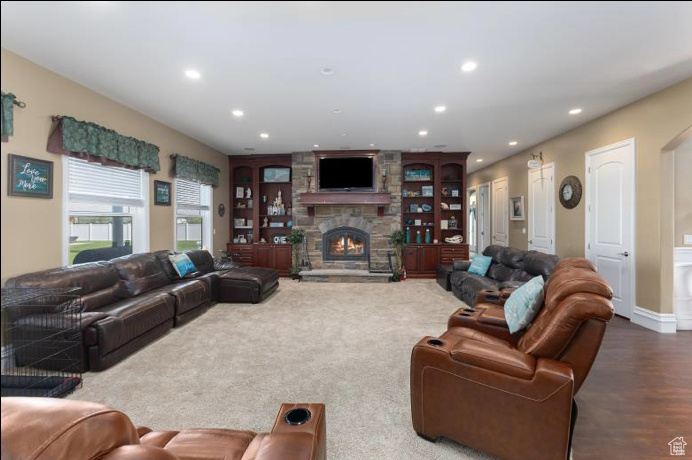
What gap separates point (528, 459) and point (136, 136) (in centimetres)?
513

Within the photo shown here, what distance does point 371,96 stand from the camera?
11.7 feet

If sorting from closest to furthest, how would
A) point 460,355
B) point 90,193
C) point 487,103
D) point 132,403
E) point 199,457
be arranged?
point 199,457, point 460,355, point 132,403, point 90,193, point 487,103

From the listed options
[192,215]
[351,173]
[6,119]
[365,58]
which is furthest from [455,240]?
[6,119]

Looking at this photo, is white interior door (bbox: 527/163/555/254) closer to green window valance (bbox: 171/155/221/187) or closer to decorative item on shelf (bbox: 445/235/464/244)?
decorative item on shelf (bbox: 445/235/464/244)

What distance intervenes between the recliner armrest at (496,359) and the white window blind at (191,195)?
5107 millimetres

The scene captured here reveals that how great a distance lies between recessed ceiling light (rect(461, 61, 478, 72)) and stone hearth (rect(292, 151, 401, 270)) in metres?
3.75

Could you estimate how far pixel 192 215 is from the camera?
564 centimetres

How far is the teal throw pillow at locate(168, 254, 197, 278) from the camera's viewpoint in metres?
4.24

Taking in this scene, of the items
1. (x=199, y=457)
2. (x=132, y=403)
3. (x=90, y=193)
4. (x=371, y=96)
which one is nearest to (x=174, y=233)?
(x=90, y=193)

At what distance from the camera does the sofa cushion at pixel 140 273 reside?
344 centimetres

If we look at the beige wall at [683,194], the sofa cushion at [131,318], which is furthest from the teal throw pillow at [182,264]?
the beige wall at [683,194]

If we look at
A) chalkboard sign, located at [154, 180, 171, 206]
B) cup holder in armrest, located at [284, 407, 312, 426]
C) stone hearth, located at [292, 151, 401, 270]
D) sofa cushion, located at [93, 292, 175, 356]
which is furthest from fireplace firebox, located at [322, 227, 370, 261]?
cup holder in armrest, located at [284, 407, 312, 426]

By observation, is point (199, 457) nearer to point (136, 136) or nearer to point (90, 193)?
point (90, 193)

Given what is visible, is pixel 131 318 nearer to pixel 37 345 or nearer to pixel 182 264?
pixel 182 264
